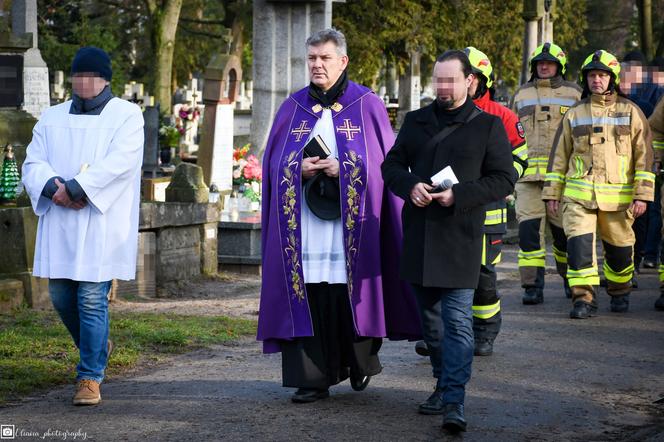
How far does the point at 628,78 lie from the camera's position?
12.7 meters

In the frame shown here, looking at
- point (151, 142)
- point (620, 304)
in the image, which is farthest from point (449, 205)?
point (151, 142)

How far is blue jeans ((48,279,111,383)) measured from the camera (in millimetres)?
7117

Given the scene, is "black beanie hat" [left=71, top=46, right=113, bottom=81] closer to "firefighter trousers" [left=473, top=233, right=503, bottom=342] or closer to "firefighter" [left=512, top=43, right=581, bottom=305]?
"firefighter trousers" [left=473, top=233, right=503, bottom=342]

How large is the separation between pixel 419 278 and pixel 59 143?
6.64ft

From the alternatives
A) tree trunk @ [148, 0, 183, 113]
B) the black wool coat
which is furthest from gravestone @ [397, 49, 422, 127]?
the black wool coat

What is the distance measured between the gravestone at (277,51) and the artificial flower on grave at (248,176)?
0.74 meters

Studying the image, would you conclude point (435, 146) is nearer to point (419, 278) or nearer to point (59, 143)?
point (419, 278)

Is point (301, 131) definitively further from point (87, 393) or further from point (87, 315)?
point (87, 393)

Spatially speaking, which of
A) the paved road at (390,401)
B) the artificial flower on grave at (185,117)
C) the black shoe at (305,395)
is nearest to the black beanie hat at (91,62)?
the paved road at (390,401)

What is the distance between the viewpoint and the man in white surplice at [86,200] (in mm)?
7070

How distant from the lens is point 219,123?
1656 cm

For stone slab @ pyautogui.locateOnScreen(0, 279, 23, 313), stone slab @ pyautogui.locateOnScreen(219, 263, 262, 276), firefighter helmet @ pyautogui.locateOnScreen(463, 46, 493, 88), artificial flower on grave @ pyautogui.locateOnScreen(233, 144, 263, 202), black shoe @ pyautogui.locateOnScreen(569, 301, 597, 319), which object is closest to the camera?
firefighter helmet @ pyautogui.locateOnScreen(463, 46, 493, 88)

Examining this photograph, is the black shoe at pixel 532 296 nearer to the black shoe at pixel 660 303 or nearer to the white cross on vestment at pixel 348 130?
the black shoe at pixel 660 303
